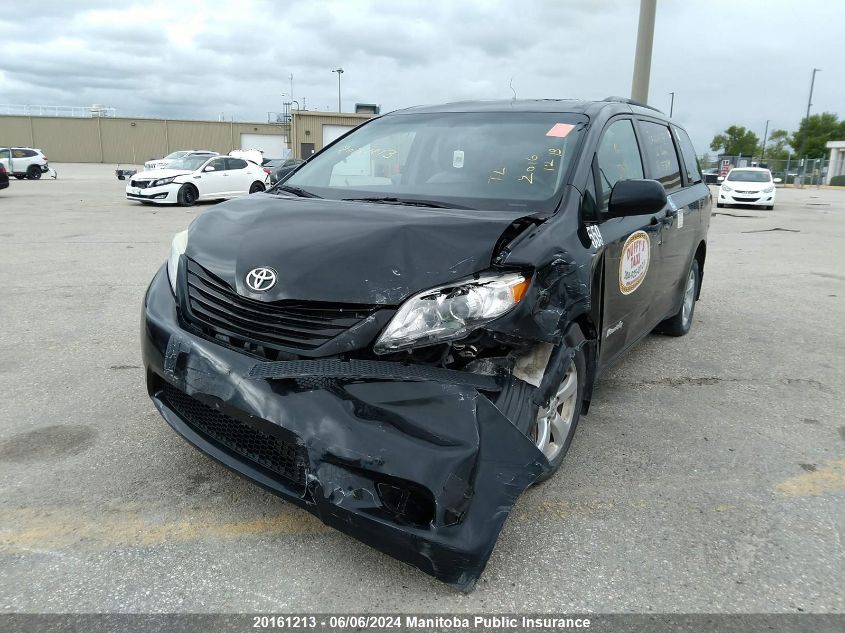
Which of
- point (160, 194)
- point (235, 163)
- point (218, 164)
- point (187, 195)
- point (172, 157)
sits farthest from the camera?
point (172, 157)

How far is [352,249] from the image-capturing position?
2488mm

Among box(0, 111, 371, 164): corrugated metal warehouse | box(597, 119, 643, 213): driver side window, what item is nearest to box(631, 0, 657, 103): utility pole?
box(597, 119, 643, 213): driver side window

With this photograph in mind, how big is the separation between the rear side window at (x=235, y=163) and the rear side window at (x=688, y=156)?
1583 cm

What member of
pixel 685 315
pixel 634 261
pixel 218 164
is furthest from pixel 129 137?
pixel 634 261

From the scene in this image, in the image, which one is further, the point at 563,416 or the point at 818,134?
the point at 818,134

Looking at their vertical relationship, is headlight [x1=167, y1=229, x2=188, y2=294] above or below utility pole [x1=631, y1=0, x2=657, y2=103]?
below

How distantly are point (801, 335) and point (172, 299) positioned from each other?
206 inches

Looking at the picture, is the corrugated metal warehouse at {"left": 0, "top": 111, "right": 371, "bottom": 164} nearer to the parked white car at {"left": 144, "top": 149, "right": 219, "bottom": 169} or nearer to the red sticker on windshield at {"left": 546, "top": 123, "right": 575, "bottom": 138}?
the parked white car at {"left": 144, "top": 149, "right": 219, "bottom": 169}

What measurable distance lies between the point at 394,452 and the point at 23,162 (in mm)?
36819

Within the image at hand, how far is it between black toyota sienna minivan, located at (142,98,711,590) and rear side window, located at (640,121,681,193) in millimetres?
891

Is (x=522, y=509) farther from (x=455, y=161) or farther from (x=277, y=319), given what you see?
(x=455, y=161)

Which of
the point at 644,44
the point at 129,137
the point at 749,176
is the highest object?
the point at 644,44

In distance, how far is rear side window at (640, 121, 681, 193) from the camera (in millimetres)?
4238

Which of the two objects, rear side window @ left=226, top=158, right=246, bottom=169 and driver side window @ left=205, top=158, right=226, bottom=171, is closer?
driver side window @ left=205, top=158, right=226, bottom=171
